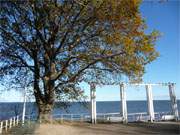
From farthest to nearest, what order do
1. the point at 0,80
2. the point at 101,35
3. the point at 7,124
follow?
the point at 0,80, the point at 101,35, the point at 7,124

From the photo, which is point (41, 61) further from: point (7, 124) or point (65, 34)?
point (7, 124)

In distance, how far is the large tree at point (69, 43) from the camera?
26797 millimetres

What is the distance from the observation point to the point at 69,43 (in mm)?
28766

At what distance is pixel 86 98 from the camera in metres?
31.3

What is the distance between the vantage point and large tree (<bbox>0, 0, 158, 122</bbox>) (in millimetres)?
26797

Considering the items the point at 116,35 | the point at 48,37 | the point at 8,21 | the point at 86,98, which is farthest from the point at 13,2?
the point at 86,98

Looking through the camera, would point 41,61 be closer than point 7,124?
No

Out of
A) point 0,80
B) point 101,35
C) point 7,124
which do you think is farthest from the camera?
point 0,80

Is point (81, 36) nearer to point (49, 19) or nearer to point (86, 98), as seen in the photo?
point (49, 19)

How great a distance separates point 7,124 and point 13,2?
9.36m

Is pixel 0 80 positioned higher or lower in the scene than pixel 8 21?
lower

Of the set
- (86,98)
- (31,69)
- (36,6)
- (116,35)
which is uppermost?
(36,6)

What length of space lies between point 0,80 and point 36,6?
7.40 metres

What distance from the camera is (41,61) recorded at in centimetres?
3020
